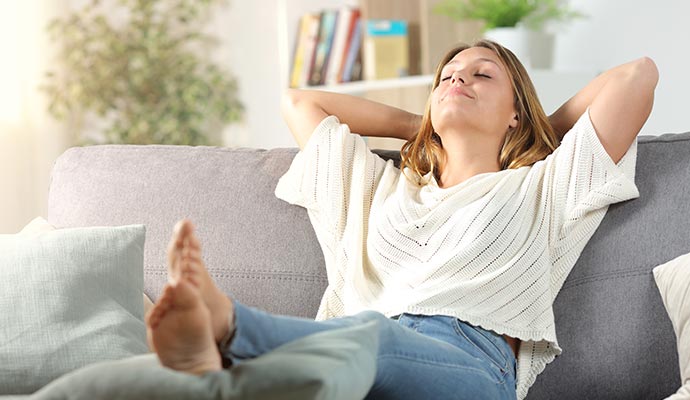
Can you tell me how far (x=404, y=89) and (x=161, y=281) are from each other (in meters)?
2.12

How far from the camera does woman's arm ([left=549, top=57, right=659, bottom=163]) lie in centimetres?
192

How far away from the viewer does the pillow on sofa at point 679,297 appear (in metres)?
1.67

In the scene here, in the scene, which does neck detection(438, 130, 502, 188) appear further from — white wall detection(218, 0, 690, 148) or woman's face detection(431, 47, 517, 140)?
white wall detection(218, 0, 690, 148)

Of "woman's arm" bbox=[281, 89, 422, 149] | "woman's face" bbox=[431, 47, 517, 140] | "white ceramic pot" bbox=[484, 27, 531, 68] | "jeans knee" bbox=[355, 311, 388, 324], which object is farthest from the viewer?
"white ceramic pot" bbox=[484, 27, 531, 68]

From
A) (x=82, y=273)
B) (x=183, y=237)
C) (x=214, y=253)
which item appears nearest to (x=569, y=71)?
(x=214, y=253)

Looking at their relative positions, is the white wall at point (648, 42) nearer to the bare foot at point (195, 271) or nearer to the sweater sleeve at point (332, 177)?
the sweater sleeve at point (332, 177)

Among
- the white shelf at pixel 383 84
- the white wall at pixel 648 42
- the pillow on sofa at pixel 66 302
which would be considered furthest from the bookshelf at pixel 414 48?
the pillow on sofa at pixel 66 302

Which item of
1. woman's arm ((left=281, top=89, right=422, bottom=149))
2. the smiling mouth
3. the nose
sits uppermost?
the nose

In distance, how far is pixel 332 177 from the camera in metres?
2.04

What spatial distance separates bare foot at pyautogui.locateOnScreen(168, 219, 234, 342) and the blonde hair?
2.89 ft

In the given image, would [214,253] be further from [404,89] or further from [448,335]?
[404,89]

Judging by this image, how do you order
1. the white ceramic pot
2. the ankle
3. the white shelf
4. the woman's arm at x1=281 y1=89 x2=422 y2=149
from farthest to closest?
the white shelf → the white ceramic pot → the woman's arm at x1=281 y1=89 x2=422 y2=149 → the ankle

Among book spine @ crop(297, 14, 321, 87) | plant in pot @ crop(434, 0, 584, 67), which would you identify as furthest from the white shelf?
plant in pot @ crop(434, 0, 584, 67)

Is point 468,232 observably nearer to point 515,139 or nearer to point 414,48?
point 515,139
